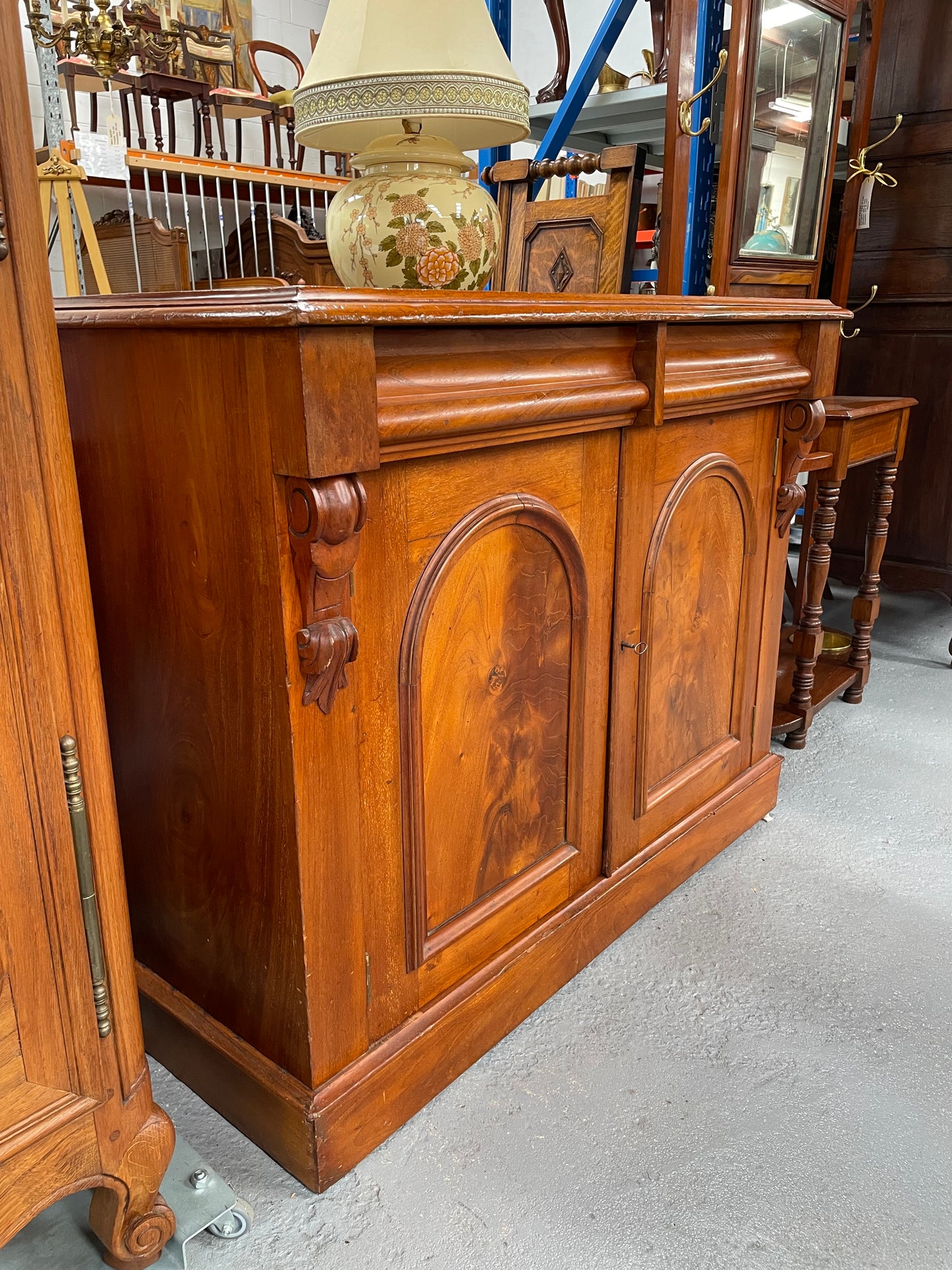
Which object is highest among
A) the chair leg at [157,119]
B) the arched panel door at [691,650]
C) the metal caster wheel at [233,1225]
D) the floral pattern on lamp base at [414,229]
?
the chair leg at [157,119]

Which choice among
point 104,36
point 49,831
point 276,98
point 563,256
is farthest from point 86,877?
point 276,98

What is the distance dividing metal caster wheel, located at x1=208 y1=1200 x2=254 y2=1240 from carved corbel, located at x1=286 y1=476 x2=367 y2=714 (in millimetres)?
685

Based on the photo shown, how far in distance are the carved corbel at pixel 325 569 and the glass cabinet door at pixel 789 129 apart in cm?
188

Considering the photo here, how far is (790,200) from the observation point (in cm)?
260

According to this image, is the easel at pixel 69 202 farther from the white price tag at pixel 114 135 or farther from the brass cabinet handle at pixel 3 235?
the brass cabinet handle at pixel 3 235

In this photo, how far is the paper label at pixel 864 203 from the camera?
302 cm

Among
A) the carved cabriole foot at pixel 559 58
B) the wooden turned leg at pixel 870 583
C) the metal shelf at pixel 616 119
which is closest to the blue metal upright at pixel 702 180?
the metal shelf at pixel 616 119

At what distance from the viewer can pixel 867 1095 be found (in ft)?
4.71

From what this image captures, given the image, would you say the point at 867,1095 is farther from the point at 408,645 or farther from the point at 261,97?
the point at 261,97

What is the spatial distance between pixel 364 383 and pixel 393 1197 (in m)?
1.06

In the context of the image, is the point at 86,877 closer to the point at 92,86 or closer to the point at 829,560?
the point at 829,560

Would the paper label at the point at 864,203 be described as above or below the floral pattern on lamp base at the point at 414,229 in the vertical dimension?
above

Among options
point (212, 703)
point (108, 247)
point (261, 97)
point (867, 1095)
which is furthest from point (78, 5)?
point (867, 1095)

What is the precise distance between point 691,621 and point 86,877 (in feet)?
3.98
